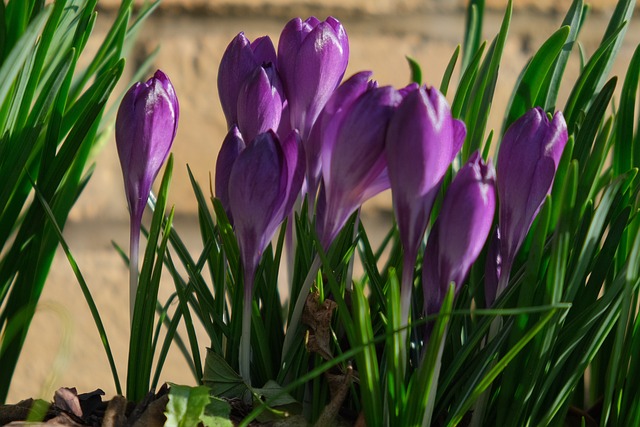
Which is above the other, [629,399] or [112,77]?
[112,77]

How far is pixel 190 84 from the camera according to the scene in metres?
0.70

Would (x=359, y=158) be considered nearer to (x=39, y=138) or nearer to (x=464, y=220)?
(x=464, y=220)

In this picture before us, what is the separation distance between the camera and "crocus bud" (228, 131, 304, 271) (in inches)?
7.9

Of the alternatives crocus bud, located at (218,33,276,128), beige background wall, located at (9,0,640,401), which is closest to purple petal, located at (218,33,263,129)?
crocus bud, located at (218,33,276,128)

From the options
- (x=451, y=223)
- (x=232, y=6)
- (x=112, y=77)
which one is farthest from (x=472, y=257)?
A: (x=232, y=6)

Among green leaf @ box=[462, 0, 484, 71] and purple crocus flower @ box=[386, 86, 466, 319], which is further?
green leaf @ box=[462, 0, 484, 71]

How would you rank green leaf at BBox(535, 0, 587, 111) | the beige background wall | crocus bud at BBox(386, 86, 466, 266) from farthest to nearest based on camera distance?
the beige background wall < green leaf at BBox(535, 0, 587, 111) < crocus bud at BBox(386, 86, 466, 266)

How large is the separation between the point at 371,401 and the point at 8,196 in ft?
0.47

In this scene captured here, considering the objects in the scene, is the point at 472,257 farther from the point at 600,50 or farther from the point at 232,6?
the point at 232,6

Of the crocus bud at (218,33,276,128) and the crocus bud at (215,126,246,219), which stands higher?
the crocus bud at (218,33,276,128)

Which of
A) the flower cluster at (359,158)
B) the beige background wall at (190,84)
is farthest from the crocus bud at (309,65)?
the beige background wall at (190,84)

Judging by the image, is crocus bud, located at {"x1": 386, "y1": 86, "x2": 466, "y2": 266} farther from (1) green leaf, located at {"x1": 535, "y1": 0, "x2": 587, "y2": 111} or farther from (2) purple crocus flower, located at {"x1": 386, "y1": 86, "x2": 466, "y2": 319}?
(1) green leaf, located at {"x1": 535, "y1": 0, "x2": 587, "y2": 111}

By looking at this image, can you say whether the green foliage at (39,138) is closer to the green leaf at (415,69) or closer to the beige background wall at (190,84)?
the green leaf at (415,69)

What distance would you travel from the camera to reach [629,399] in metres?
0.25
